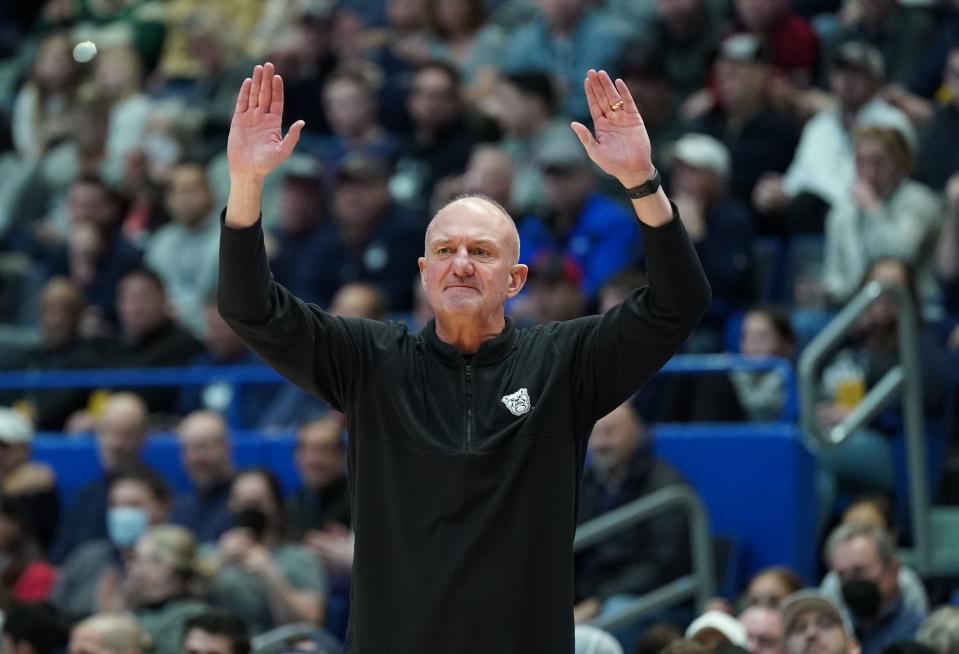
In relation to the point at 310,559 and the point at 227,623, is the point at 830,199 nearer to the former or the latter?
the point at 310,559

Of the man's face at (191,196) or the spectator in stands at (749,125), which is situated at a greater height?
the spectator in stands at (749,125)

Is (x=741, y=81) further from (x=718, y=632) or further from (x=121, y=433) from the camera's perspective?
(x=718, y=632)

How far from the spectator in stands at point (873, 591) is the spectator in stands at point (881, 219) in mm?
2137

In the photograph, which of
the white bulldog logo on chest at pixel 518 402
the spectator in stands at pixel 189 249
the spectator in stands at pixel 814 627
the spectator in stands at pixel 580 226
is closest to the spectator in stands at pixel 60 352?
the spectator in stands at pixel 189 249

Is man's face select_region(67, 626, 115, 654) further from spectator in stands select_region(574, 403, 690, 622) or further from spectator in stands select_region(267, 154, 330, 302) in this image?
spectator in stands select_region(267, 154, 330, 302)

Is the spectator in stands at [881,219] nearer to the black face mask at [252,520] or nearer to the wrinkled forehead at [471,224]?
the black face mask at [252,520]

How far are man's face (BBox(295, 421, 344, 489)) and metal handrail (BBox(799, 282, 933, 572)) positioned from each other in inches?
85.2

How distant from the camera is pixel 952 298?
29.0ft

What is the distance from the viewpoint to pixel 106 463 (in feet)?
30.9

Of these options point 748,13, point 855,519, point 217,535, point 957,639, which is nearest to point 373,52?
point 748,13

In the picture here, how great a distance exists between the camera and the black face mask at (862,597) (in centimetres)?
680

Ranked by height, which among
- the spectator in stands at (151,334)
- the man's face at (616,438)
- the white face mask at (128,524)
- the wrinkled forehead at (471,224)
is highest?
the wrinkled forehead at (471,224)

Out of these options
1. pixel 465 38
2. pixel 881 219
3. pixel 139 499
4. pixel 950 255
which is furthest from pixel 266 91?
pixel 465 38

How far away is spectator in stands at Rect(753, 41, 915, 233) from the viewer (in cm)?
969
